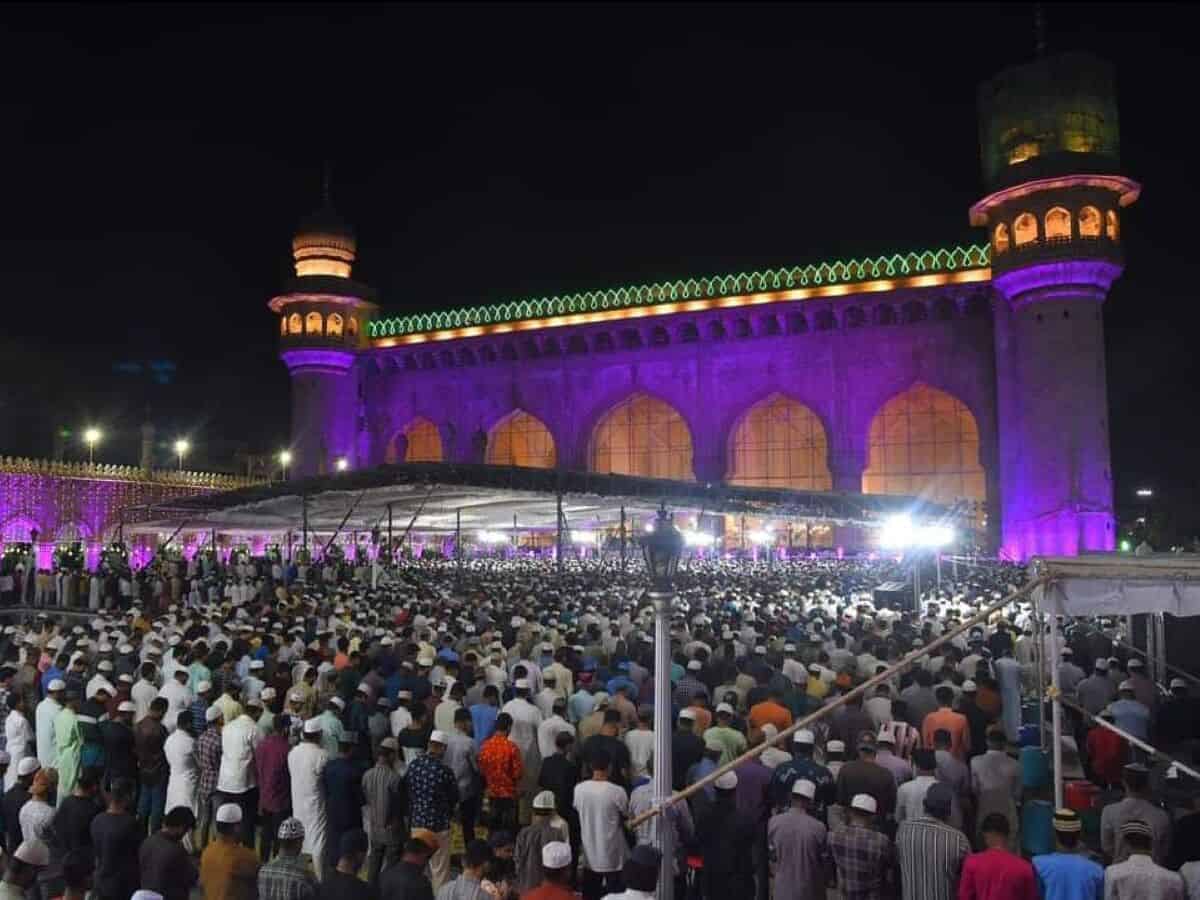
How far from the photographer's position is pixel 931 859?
5.76m

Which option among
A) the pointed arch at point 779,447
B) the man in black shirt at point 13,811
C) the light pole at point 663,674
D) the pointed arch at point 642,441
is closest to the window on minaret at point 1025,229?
the pointed arch at point 779,447

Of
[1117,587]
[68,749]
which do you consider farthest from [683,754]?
[68,749]

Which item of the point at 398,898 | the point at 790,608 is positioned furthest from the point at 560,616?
the point at 398,898

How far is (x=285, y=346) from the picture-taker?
47344 mm

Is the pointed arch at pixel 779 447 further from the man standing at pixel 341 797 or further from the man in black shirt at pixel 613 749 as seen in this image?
the man standing at pixel 341 797

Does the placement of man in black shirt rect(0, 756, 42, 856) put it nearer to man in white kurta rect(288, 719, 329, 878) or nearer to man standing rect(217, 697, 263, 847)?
man standing rect(217, 697, 263, 847)

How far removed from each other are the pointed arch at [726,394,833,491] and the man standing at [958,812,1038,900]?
1447 inches

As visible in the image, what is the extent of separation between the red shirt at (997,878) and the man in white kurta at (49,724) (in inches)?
279

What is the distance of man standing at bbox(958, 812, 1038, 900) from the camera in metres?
5.16

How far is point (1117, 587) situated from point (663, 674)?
11.7 ft

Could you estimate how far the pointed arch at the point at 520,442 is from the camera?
47.1 meters

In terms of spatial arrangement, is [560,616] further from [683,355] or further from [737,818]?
[683,355]

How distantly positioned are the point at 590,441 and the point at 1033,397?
17971mm

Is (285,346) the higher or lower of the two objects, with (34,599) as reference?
higher
